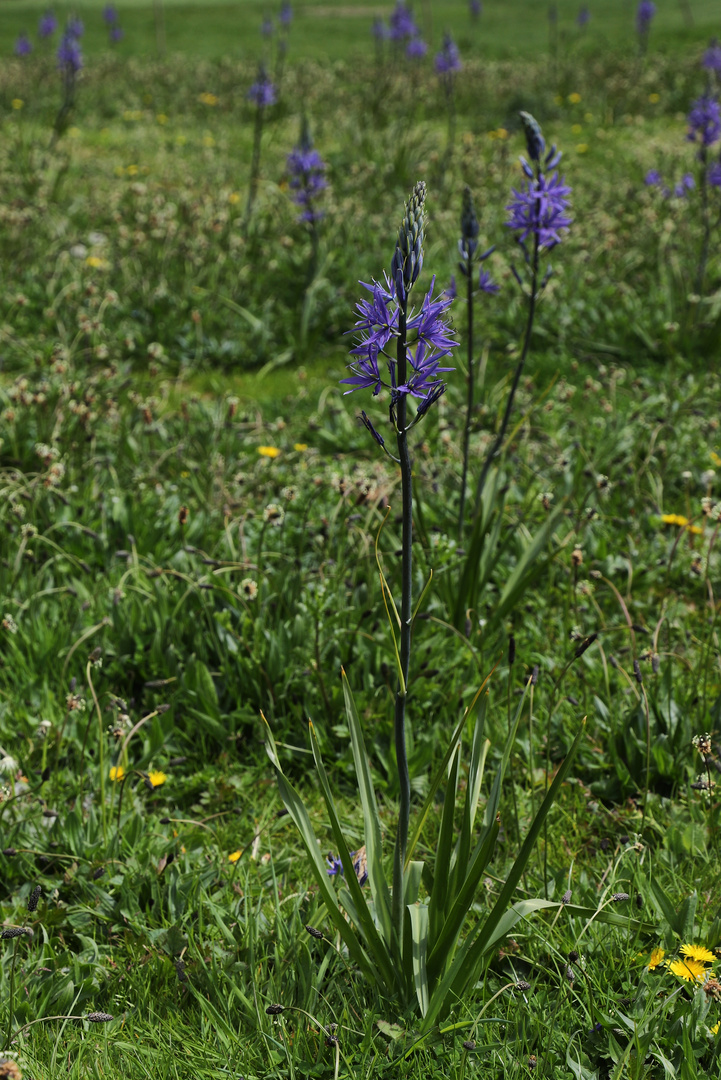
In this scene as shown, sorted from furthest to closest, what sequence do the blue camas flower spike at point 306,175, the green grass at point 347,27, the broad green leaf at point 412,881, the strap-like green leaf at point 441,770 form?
the green grass at point 347,27 < the blue camas flower spike at point 306,175 < the broad green leaf at point 412,881 < the strap-like green leaf at point 441,770

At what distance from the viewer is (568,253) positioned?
277 inches

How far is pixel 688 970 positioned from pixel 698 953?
0.18 feet

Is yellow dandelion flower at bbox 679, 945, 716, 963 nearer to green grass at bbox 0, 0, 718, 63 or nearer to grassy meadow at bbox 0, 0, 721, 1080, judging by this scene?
grassy meadow at bbox 0, 0, 721, 1080

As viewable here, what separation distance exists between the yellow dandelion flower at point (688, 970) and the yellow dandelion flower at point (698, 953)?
2cm

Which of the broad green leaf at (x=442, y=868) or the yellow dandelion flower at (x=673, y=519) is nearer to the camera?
the broad green leaf at (x=442, y=868)

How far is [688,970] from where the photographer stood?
191 centimetres

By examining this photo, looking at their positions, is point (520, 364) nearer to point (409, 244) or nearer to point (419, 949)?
point (409, 244)

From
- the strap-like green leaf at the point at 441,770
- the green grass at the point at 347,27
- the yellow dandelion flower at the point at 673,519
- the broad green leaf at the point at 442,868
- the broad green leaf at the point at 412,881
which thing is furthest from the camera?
the green grass at the point at 347,27

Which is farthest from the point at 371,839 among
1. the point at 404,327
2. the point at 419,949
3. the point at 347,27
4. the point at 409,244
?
the point at 347,27

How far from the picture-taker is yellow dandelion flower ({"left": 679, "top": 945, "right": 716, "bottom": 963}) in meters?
1.92

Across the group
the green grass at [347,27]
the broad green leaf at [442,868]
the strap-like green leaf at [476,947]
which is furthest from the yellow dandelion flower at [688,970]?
the green grass at [347,27]

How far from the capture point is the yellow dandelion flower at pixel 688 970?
6.21 feet

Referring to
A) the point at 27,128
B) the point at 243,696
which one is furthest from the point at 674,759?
the point at 27,128

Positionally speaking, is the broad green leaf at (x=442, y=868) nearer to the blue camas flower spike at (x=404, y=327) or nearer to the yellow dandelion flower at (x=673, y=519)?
the blue camas flower spike at (x=404, y=327)
